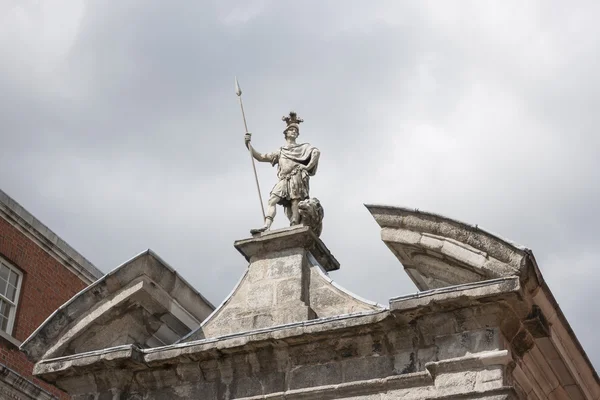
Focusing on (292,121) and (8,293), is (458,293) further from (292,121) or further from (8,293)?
(8,293)

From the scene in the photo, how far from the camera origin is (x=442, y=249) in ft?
35.1

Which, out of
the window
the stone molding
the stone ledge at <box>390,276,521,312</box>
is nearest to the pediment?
the stone ledge at <box>390,276,521,312</box>

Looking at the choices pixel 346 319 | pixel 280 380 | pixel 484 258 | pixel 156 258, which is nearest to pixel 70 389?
pixel 156 258

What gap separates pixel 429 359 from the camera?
10.4m

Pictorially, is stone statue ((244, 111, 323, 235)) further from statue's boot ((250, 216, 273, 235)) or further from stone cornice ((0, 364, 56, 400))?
stone cornice ((0, 364, 56, 400))

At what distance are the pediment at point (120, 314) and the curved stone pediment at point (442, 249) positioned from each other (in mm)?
2785

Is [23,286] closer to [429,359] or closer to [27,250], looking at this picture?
[27,250]

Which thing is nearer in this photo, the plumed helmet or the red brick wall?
the plumed helmet

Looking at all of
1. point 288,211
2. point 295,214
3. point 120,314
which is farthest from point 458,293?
point 120,314

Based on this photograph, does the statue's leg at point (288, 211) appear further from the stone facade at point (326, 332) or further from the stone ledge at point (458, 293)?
the stone ledge at point (458, 293)

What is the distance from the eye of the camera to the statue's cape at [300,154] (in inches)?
492

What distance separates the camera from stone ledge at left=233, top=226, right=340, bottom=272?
39.2 feet

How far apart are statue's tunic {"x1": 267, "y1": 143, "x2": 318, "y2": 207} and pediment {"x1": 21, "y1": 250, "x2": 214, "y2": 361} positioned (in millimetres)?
1643

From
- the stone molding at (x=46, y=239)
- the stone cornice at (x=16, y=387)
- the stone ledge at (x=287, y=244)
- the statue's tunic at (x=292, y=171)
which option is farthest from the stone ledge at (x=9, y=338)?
the statue's tunic at (x=292, y=171)
